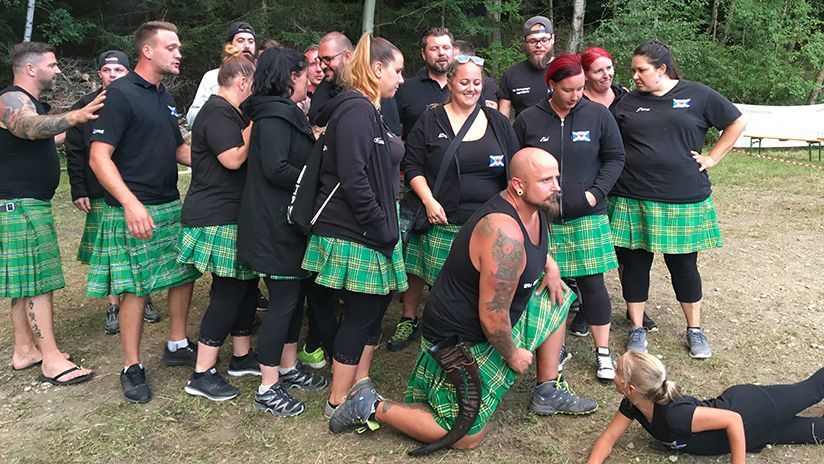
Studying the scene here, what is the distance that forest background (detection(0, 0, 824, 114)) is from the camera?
1386cm

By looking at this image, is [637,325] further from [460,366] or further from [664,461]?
[460,366]

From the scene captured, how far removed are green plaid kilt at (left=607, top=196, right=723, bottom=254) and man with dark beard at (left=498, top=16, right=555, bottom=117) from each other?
1.11 metres

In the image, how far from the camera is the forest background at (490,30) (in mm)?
13859

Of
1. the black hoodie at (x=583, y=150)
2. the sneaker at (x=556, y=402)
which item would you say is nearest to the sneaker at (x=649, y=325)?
the black hoodie at (x=583, y=150)

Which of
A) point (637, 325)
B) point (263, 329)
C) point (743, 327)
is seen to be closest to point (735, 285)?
point (743, 327)

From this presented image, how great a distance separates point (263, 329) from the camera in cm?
330

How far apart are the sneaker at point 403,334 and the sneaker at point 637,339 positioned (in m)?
1.35

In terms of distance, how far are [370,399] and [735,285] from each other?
359cm

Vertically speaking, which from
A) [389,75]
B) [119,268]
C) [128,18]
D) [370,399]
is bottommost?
[370,399]

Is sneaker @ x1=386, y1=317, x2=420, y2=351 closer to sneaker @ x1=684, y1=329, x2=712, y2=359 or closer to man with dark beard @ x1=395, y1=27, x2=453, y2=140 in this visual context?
man with dark beard @ x1=395, y1=27, x2=453, y2=140

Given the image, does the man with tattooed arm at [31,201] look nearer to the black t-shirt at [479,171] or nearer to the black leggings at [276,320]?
the black leggings at [276,320]

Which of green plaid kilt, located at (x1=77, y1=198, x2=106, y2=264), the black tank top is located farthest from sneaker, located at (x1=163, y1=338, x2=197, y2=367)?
the black tank top

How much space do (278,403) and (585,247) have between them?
187 cm

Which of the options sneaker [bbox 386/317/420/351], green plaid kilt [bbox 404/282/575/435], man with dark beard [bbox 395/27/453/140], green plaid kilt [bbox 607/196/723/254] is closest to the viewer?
green plaid kilt [bbox 404/282/575/435]
